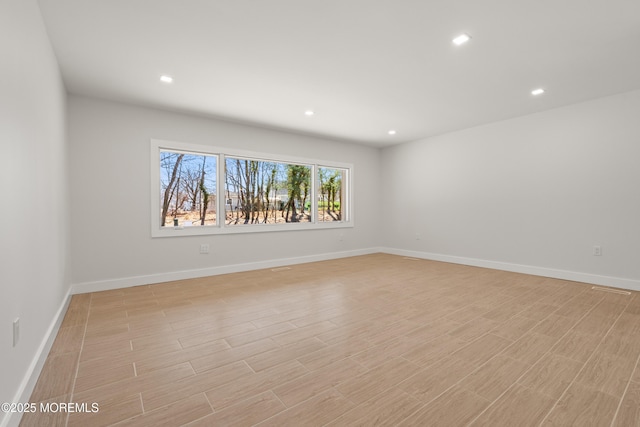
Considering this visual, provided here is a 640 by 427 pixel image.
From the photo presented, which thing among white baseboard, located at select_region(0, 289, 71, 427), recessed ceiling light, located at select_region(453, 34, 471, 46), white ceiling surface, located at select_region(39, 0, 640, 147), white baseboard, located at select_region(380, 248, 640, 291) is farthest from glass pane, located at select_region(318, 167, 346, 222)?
white baseboard, located at select_region(0, 289, 71, 427)

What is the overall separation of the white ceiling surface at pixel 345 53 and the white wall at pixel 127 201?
0.30m

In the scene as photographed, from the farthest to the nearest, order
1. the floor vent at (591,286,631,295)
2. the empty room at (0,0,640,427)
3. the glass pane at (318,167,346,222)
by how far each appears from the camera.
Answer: the glass pane at (318,167,346,222) → the floor vent at (591,286,631,295) → the empty room at (0,0,640,427)

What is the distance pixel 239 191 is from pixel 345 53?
3.11m

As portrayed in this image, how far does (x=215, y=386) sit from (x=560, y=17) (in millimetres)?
3603

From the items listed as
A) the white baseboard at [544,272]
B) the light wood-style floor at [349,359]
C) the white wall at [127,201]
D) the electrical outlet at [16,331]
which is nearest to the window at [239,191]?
the white wall at [127,201]

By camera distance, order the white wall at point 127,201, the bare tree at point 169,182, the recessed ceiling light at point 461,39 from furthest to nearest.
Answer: the bare tree at point 169,182 → the white wall at point 127,201 → the recessed ceiling light at point 461,39

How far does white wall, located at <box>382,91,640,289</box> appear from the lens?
376cm

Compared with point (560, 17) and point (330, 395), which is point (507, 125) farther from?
point (330, 395)

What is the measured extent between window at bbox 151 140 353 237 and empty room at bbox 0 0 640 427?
0.04 m

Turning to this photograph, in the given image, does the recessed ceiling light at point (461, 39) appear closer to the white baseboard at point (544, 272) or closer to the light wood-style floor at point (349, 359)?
the light wood-style floor at point (349, 359)

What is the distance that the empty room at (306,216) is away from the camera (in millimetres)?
1601

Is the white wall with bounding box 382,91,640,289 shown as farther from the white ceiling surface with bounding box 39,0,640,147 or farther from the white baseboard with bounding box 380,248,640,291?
the white ceiling surface with bounding box 39,0,640,147

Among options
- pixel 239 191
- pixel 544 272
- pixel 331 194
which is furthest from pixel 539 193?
pixel 239 191

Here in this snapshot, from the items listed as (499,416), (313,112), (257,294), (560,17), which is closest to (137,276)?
(257,294)
